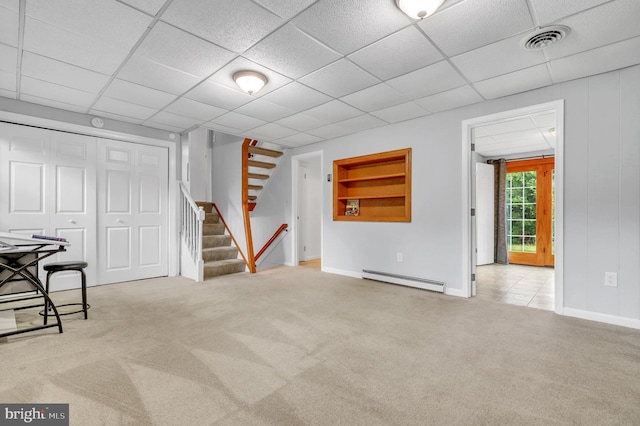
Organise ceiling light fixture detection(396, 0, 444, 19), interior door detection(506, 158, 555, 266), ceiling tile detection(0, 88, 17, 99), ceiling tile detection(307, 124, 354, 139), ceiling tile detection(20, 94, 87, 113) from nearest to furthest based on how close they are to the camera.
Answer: ceiling light fixture detection(396, 0, 444, 19) → ceiling tile detection(0, 88, 17, 99) → ceiling tile detection(20, 94, 87, 113) → ceiling tile detection(307, 124, 354, 139) → interior door detection(506, 158, 555, 266)

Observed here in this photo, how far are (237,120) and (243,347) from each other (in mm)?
3226

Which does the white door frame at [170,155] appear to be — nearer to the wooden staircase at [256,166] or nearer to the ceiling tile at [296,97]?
the wooden staircase at [256,166]

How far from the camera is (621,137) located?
290 cm

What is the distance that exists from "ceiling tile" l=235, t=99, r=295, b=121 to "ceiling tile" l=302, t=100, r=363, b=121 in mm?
323

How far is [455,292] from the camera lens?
13.0 ft

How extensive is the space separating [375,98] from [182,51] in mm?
2085

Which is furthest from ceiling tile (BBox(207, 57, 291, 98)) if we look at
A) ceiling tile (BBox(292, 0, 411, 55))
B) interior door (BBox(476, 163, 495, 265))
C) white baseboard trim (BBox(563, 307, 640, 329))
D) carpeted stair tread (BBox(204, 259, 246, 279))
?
interior door (BBox(476, 163, 495, 265))

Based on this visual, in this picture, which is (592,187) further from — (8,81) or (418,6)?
(8,81)

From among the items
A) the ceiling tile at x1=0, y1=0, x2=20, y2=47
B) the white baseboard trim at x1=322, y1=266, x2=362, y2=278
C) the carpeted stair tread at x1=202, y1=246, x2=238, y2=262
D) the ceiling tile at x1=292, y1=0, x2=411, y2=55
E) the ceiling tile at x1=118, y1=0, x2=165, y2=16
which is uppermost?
the ceiling tile at x1=292, y1=0, x2=411, y2=55

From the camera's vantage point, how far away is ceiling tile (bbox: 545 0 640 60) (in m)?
2.03

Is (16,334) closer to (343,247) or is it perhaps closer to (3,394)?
(3,394)

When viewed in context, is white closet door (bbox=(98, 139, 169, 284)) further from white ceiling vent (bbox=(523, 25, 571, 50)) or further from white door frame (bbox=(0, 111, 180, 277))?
white ceiling vent (bbox=(523, 25, 571, 50))

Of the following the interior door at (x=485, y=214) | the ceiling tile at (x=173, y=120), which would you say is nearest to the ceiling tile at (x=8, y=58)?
the ceiling tile at (x=173, y=120)

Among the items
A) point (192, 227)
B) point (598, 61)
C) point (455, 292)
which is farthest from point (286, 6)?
point (192, 227)
